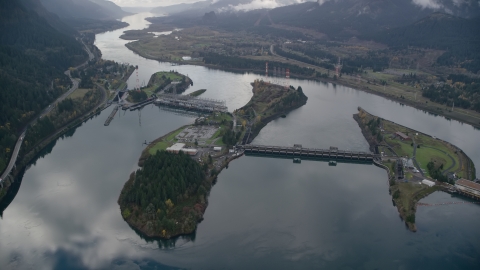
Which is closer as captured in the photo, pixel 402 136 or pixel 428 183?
pixel 428 183

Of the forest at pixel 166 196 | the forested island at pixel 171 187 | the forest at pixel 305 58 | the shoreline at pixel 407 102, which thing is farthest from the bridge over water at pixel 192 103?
the forest at pixel 305 58

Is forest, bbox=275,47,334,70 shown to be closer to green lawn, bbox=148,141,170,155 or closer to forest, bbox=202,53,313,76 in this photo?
forest, bbox=202,53,313,76

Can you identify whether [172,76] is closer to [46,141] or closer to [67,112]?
[67,112]


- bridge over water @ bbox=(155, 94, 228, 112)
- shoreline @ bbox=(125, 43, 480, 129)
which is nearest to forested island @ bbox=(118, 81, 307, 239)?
bridge over water @ bbox=(155, 94, 228, 112)

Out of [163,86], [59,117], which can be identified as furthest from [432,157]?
[163,86]

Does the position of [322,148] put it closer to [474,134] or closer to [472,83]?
[474,134]

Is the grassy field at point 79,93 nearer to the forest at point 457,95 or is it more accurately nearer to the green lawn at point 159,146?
the green lawn at point 159,146

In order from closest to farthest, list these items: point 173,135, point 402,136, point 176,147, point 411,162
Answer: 1. point 411,162
2. point 176,147
3. point 402,136
4. point 173,135
